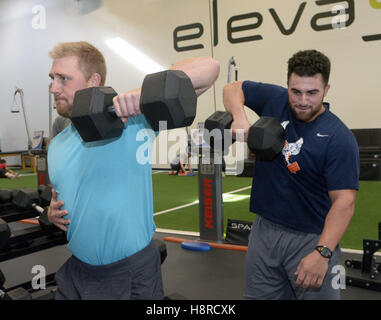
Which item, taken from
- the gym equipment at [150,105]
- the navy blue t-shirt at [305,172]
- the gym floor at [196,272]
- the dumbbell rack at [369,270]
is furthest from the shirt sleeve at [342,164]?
the dumbbell rack at [369,270]

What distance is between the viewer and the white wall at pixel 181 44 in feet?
23.0

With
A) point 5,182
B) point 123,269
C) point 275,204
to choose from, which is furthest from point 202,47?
point 123,269

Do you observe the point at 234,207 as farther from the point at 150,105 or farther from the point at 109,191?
the point at 150,105

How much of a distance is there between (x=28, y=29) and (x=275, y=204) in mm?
12111

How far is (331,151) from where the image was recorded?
4.83 ft

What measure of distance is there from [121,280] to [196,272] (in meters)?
1.95

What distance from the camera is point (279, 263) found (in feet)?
5.22

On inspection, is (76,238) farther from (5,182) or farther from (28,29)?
(28,29)

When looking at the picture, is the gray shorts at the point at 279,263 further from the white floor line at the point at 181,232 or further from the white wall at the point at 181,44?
the white wall at the point at 181,44

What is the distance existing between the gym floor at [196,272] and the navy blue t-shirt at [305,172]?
3.33 ft

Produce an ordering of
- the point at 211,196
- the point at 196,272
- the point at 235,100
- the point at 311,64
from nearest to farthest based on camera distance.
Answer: the point at 311,64 → the point at 235,100 → the point at 196,272 → the point at 211,196

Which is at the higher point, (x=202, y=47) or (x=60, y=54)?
(x=202, y=47)

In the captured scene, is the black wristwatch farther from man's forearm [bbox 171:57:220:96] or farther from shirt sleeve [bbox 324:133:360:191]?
man's forearm [bbox 171:57:220:96]

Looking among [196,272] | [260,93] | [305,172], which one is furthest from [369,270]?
[260,93]
